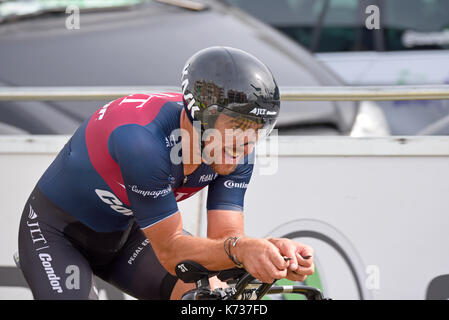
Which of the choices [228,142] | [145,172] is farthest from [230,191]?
[145,172]

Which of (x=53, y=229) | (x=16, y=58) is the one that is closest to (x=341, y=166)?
(x=53, y=229)

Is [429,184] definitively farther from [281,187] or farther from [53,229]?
[53,229]

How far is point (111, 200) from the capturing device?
9.62ft

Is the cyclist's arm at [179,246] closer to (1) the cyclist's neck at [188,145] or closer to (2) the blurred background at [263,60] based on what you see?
(1) the cyclist's neck at [188,145]

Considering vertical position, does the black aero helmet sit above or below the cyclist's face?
above

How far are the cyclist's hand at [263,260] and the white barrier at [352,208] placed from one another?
175cm

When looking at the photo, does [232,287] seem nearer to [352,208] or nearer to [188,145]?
[188,145]

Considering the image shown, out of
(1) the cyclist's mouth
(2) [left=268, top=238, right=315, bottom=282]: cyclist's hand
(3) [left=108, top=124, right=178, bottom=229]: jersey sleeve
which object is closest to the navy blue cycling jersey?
(3) [left=108, top=124, right=178, bottom=229]: jersey sleeve

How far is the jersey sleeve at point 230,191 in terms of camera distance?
2984 mm

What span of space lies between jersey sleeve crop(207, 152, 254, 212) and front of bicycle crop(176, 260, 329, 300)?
0.38 meters

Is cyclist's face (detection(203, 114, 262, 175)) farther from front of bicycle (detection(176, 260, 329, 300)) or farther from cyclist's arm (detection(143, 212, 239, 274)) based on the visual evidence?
front of bicycle (detection(176, 260, 329, 300))

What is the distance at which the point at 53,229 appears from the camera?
3.02 m

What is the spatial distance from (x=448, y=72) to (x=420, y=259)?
4907mm

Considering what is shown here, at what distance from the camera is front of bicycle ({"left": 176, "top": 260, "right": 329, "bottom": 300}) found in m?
2.55
